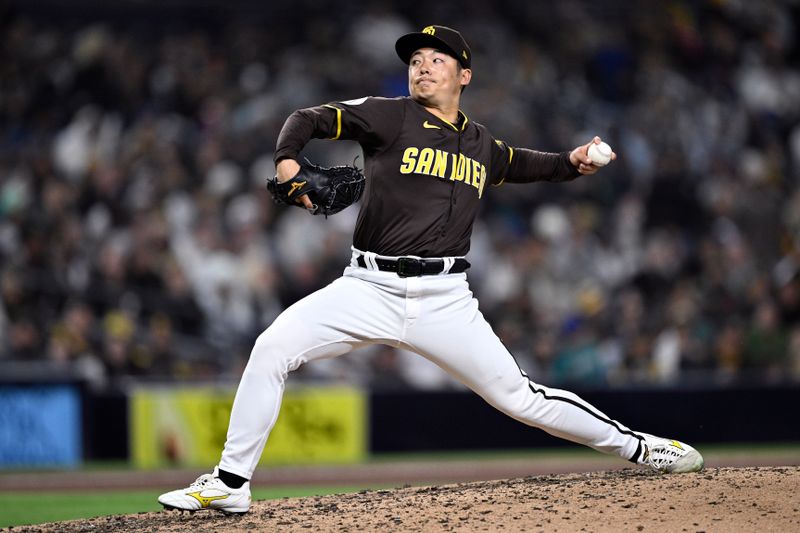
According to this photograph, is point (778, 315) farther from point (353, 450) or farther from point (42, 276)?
point (42, 276)

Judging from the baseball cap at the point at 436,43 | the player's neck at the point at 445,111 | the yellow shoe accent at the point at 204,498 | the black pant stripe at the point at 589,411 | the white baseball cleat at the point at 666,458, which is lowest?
A: the yellow shoe accent at the point at 204,498

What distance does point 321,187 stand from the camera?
4.57 m

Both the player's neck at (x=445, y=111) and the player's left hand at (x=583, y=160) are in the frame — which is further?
the player's left hand at (x=583, y=160)

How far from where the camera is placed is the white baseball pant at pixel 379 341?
4711mm

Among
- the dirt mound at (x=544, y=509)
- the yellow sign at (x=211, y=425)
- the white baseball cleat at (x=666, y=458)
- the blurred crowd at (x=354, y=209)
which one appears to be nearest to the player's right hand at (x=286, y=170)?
the dirt mound at (x=544, y=509)

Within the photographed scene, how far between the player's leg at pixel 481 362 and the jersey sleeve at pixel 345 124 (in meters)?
0.66

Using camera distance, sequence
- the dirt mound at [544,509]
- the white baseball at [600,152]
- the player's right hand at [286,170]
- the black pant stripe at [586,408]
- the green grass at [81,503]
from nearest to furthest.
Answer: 1. the player's right hand at [286,170]
2. the dirt mound at [544,509]
3. the black pant stripe at [586,408]
4. the white baseball at [600,152]
5. the green grass at [81,503]

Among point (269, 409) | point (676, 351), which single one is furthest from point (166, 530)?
point (676, 351)

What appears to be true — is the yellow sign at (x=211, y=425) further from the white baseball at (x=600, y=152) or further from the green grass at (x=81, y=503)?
the white baseball at (x=600, y=152)

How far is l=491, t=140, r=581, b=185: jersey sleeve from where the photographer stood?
17.9 feet

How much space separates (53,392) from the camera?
10.6 metres

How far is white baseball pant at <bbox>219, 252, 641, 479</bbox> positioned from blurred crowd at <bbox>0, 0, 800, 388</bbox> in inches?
241

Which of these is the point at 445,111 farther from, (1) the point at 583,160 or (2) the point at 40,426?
(2) the point at 40,426

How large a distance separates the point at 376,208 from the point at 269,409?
0.95 metres
